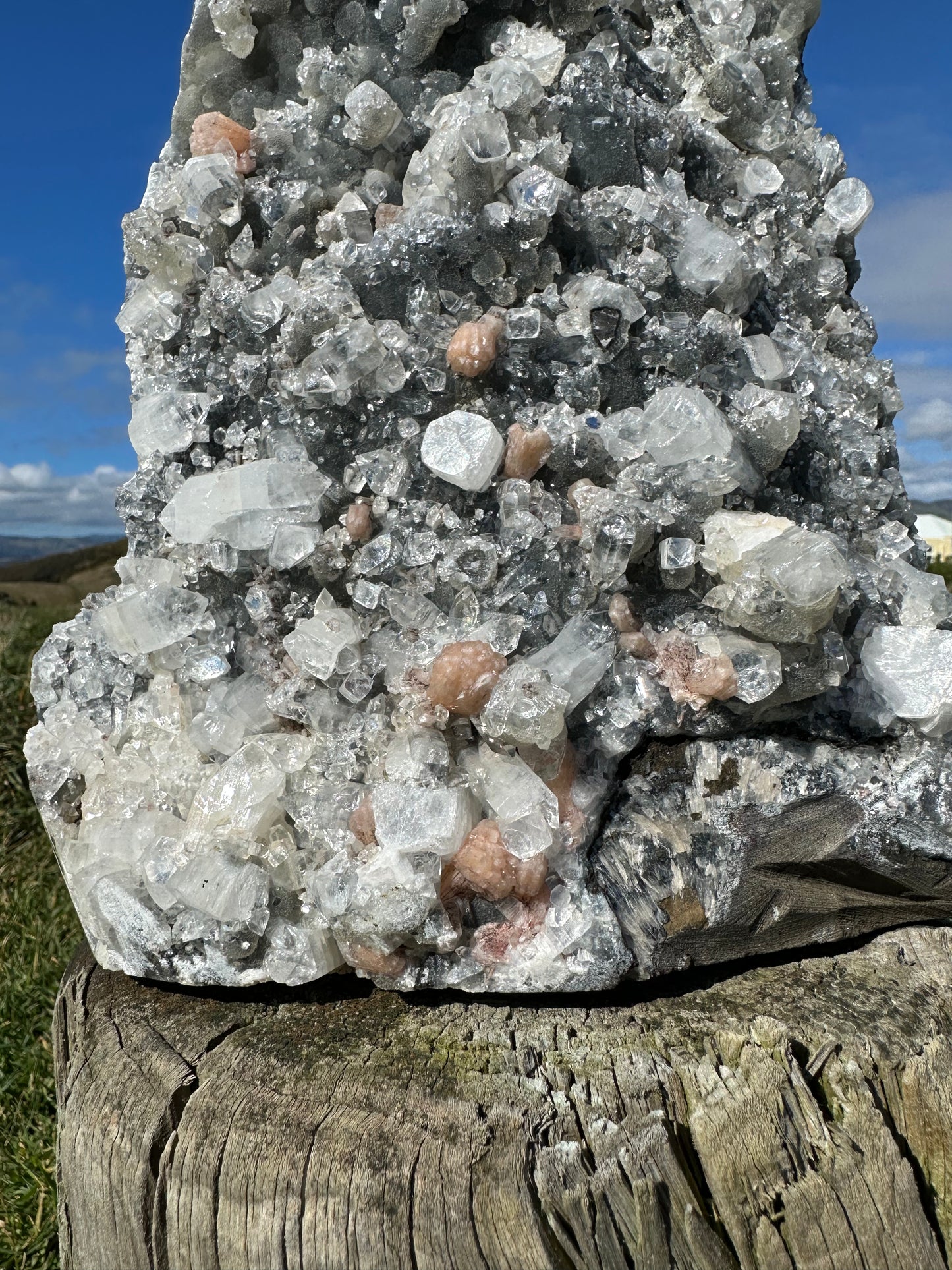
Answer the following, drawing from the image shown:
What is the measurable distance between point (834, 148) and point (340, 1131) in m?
1.55

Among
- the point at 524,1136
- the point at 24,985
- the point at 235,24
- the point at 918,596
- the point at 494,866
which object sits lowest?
the point at 24,985

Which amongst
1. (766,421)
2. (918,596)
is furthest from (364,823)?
(918,596)

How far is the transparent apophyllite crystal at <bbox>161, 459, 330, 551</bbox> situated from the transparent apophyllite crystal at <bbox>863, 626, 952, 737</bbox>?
30.6 inches

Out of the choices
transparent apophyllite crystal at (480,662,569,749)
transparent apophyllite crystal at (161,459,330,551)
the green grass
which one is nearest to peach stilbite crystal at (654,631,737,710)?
transparent apophyllite crystal at (480,662,569,749)

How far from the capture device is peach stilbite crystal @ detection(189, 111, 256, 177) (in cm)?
136

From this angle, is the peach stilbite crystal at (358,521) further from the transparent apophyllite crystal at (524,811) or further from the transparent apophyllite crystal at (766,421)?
the transparent apophyllite crystal at (766,421)

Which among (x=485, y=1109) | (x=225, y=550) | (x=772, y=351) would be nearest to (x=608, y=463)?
(x=772, y=351)

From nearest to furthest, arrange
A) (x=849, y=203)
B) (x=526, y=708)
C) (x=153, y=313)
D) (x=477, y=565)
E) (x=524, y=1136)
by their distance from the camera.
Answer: (x=524, y=1136) → (x=526, y=708) → (x=477, y=565) → (x=153, y=313) → (x=849, y=203)

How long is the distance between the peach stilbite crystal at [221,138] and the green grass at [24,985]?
2038 millimetres

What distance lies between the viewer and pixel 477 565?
1.29 meters

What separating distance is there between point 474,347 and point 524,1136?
0.92 m

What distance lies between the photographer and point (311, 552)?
131cm

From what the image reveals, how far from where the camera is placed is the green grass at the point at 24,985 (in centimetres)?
224

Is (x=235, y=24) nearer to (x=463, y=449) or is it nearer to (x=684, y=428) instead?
(x=463, y=449)
